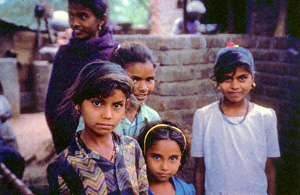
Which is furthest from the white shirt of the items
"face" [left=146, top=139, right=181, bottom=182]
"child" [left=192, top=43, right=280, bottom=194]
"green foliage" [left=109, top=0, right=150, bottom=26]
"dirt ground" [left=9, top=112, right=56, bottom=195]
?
"green foliage" [left=109, top=0, right=150, bottom=26]

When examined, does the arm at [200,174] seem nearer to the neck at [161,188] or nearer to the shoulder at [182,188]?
the shoulder at [182,188]

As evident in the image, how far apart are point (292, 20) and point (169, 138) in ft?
9.57

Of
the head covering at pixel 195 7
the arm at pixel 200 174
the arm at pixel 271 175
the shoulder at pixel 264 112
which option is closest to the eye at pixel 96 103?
the arm at pixel 200 174

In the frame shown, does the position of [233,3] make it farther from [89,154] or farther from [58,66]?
[89,154]

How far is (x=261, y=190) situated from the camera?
2068 mm

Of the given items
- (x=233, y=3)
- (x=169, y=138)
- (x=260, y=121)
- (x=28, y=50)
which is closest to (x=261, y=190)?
(x=260, y=121)

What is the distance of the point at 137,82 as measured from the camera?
1.85m

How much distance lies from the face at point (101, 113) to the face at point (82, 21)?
1086mm

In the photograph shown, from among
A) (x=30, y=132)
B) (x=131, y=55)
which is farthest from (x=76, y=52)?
(x=30, y=132)

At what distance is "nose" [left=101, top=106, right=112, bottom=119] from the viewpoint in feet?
4.17

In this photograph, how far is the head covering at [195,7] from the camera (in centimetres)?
506

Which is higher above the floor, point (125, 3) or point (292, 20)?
point (125, 3)

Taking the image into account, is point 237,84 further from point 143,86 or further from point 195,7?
point 195,7

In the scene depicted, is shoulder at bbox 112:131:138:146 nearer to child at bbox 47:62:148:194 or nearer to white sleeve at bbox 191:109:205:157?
child at bbox 47:62:148:194
